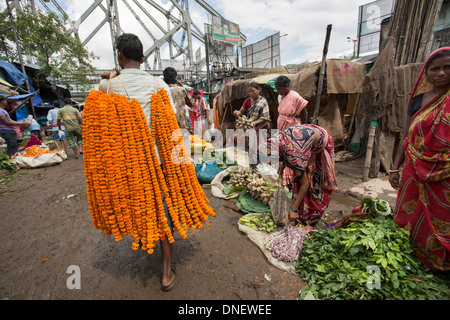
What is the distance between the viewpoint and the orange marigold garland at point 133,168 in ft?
4.93

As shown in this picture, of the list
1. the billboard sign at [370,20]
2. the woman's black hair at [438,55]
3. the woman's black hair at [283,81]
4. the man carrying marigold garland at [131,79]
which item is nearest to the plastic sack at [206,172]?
the woman's black hair at [283,81]

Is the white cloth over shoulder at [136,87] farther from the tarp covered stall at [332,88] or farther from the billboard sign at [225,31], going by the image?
the billboard sign at [225,31]

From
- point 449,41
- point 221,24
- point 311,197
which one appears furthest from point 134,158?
point 221,24

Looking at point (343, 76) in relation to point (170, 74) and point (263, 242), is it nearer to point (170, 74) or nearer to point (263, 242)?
point (170, 74)

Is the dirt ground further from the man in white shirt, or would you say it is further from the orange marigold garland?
the man in white shirt

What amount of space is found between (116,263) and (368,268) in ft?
8.16

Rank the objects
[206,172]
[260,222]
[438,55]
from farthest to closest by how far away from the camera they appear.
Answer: [206,172] < [260,222] < [438,55]

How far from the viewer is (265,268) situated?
2.20 m

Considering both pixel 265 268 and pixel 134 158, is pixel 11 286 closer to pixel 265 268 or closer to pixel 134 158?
pixel 134 158

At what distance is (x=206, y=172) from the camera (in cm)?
450

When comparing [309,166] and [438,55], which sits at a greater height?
[438,55]

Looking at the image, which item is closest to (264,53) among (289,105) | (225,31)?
(225,31)

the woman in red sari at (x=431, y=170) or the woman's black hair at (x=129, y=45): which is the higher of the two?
the woman's black hair at (x=129, y=45)

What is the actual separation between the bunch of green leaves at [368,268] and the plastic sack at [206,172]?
2679mm
